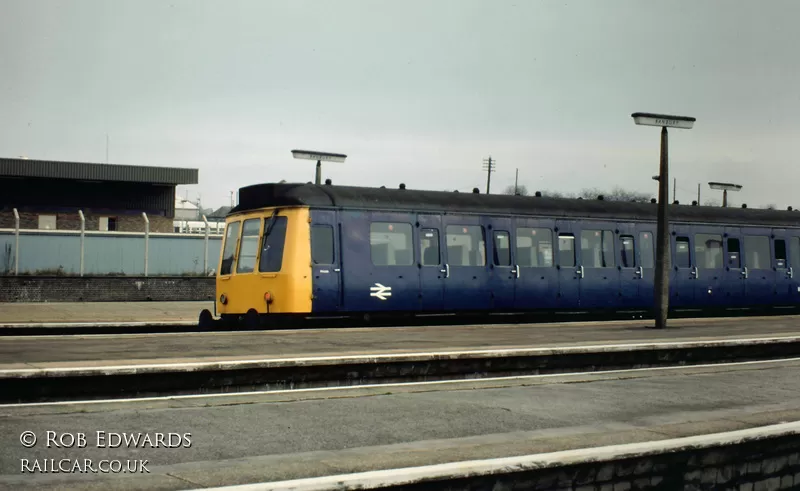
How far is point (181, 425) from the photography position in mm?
8617

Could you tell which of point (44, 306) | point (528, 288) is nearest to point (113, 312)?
point (44, 306)

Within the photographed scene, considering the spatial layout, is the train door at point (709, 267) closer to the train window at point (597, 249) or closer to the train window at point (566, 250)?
the train window at point (597, 249)

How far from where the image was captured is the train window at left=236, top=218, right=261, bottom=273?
19938 millimetres

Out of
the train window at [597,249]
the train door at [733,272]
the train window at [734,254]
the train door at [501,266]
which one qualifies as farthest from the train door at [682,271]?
the train door at [501,266]

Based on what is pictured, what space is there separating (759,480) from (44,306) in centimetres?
2584

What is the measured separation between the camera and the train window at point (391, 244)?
20344 mm

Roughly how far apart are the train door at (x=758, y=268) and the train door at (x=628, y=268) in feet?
14.2

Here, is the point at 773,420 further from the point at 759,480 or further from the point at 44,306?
the point at 44,306

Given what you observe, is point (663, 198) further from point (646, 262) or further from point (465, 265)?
point (646, 262)

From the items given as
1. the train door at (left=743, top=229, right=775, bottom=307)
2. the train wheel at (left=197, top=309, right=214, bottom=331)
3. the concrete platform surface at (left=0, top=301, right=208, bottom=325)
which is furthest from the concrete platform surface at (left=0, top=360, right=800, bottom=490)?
the train door at (left=743, top=229, right=775, bottom=307)

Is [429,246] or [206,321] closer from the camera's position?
[206,321]

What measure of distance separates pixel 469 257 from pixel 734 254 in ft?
32.3

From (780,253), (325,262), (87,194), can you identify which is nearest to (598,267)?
(780,253)

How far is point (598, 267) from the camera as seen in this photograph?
24.8 meters
